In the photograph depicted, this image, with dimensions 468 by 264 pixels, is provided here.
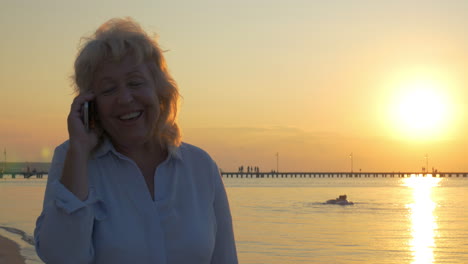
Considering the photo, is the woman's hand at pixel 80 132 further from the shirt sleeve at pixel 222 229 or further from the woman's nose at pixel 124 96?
the shirt sleeve at pixel 222 229

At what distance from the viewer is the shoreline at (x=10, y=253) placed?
13617mm

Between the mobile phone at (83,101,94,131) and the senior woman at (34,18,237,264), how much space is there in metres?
0.02

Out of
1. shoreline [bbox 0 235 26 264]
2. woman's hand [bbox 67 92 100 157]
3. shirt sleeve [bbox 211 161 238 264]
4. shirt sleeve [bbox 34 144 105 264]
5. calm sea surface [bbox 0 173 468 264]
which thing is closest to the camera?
shirt sleeve [bbox 34 144 105 264]

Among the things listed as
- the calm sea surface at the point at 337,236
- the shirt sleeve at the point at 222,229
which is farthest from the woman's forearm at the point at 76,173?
the calm sea surface at the point at 337,236

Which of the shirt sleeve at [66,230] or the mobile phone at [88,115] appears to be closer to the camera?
the shirt sleeve at [66,230]

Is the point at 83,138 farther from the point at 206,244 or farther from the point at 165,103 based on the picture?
the point at 206,244

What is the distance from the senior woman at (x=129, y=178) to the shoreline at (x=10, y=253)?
39.5 feet

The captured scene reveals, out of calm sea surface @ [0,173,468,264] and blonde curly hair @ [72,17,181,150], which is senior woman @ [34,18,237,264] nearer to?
blonde curly hair @ [72,17,181,150]

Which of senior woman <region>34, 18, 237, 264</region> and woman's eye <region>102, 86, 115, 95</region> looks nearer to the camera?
senior woman <region>34, 18, 237, 264</region>

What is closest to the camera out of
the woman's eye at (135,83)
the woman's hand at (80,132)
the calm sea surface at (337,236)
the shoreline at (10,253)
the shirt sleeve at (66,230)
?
the shirt sleeve at (66,230)

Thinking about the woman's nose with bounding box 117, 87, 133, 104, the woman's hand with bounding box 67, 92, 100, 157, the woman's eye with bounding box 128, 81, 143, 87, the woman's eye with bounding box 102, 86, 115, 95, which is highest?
the woman's eye with bounding box 128, 81, 143, 87

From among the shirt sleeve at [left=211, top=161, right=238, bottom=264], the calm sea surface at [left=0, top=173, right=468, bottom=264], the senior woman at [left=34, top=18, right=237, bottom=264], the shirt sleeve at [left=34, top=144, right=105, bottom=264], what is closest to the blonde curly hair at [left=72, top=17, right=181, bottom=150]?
the senior woman at [left=34, top=18, right=237, bottom=264]

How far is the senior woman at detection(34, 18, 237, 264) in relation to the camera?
2.06 meters

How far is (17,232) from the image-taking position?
21062 millimetres
